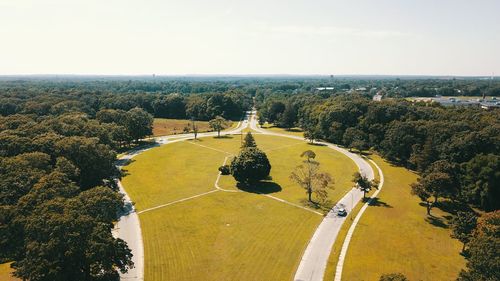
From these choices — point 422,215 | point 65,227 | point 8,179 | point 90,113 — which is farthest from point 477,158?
point 90,113

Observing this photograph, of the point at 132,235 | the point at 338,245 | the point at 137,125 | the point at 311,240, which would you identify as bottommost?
the point at 132,235

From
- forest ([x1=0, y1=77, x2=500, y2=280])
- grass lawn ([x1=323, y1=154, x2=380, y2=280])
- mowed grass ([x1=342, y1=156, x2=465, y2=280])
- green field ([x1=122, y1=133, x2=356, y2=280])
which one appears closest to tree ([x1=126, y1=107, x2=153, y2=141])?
forest ([x1=0, y1=77, x2=500, y2=280])

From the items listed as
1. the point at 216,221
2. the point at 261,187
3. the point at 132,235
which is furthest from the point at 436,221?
the point at 132,235

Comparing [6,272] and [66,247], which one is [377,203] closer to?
[66,247]

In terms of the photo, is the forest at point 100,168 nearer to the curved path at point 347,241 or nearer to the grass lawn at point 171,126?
the curved path at point 347,241

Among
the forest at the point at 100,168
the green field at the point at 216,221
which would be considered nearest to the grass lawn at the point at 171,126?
the forest at the point at 100,168

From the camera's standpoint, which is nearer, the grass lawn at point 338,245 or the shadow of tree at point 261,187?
the grass lawn at point 338,245

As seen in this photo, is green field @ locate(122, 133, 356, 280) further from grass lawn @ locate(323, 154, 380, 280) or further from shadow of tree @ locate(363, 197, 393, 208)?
shadow of tree @ locate(363, 197, 393, 208)
